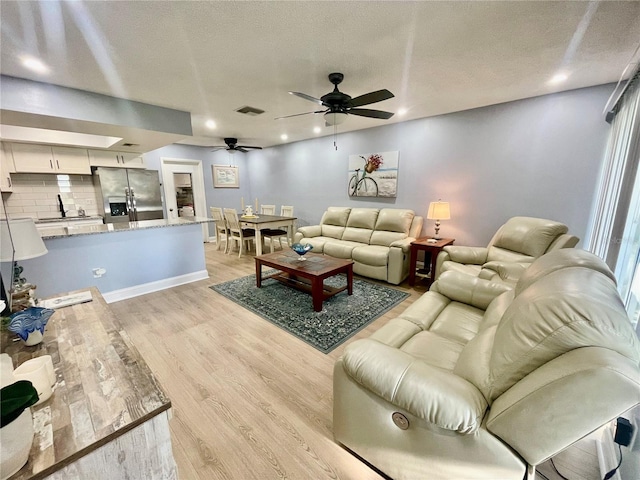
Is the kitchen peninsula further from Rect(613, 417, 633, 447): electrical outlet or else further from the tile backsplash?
Rect(613, 417, 633, 447): electrical outlet

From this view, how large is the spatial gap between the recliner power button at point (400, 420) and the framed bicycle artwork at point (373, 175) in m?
3.86

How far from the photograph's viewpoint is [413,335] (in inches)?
66.7

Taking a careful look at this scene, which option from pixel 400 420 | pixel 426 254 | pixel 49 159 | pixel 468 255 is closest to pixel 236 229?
pixel 49 159

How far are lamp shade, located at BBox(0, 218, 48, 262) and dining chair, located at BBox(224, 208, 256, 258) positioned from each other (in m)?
3.48

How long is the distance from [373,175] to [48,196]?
5654 mm

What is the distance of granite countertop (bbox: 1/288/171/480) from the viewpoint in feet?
2.41

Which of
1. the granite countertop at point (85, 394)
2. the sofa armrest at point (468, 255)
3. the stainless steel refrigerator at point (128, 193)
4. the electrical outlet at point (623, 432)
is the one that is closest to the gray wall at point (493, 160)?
the sofa armrest at point (468, 255)

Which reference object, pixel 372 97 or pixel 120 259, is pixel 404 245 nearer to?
pixel 372 97

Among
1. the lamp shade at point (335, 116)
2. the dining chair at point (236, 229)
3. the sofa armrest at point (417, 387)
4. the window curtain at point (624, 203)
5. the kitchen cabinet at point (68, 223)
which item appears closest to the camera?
the sofa armrest at point (417, 387)

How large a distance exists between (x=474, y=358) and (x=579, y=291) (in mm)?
495

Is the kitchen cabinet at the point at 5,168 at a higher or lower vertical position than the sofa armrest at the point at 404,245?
higher

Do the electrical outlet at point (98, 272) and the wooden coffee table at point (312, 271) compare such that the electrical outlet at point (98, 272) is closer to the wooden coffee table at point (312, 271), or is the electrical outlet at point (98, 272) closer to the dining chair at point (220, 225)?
the wooden coffee table at point (312, 271)

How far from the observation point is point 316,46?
6.61 ft

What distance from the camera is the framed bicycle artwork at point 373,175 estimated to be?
4.47m
